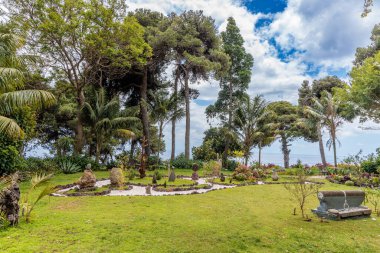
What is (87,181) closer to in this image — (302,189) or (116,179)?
(116,179)

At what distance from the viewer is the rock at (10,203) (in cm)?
500

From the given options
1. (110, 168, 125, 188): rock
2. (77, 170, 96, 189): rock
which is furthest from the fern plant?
(77, 170, 96, 189): rock

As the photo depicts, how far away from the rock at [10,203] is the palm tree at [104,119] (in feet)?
42.7

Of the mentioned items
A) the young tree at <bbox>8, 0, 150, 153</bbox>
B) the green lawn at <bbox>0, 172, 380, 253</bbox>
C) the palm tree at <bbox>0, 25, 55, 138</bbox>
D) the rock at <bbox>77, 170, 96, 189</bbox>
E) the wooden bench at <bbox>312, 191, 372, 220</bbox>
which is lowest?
the green lawn at <bbox>0, 172, 380, 253</bbox>

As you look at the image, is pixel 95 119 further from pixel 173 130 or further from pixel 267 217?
pixel 267 217

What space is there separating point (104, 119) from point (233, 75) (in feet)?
48.8

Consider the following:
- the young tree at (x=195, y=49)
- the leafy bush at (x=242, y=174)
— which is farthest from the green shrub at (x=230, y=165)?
the leafy bush at (x=242, y=174)

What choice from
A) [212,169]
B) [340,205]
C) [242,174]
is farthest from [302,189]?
[212,169]

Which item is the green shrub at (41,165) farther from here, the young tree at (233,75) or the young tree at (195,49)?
the young tree at (233,75)

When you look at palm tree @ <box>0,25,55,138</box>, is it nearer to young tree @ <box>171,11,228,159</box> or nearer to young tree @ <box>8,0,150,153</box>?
young tree @ <box>8,0,150,153</box>

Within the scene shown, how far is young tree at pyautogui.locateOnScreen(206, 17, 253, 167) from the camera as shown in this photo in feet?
86.0

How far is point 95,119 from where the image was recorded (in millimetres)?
18328

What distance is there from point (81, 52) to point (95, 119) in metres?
4.78

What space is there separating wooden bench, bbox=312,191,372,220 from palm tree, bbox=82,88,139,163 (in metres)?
14.3
